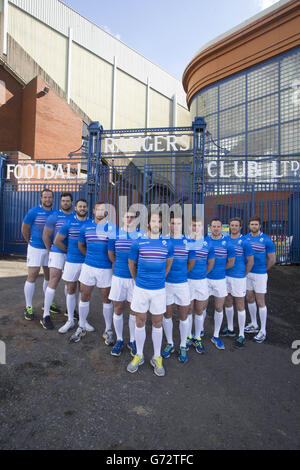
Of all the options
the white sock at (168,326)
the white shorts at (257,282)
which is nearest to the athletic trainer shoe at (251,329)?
the white shorts at (257,282)

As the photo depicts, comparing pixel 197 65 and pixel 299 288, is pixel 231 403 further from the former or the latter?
pixel 197 65

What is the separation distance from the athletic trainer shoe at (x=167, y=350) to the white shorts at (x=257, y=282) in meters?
1.78

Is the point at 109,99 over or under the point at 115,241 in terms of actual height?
over

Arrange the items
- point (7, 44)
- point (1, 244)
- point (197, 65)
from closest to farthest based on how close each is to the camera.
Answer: point (1, 244) → point (7, 44) → point (197, 65)

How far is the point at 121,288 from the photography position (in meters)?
3.60

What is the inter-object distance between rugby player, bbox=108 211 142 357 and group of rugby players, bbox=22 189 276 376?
1 centimetres

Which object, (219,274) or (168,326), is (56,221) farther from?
(219,274)

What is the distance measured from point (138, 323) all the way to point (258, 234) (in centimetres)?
266

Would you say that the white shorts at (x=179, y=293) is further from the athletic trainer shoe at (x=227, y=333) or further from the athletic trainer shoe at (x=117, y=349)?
the athletic trainer shoe at (x=227, y=333)

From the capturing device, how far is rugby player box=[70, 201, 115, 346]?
3.87 metres

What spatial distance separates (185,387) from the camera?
2887 mm

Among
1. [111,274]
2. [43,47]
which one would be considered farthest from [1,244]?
[43,47]

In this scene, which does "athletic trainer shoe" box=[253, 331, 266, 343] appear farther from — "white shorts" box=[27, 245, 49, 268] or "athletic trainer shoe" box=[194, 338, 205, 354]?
"white shorts" box=[27, 245, 49, 268]
